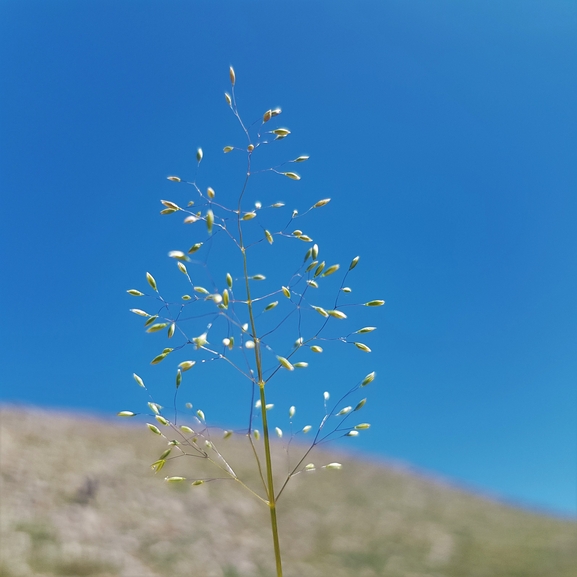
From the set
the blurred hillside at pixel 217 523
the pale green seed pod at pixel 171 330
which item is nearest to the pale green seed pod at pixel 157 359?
the pale green seed pod at pixel 171 330

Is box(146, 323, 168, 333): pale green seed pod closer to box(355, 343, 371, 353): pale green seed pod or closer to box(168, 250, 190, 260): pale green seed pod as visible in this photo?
box(168, 250, 190, 260): pale green seed pod

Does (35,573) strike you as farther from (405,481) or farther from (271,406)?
(405,481)

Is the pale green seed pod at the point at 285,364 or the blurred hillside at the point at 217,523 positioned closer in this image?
the pale green seed pod at the point at 285,364

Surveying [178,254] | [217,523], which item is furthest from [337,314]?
[217,523]

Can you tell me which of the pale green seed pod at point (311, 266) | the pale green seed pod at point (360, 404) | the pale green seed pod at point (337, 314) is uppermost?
the pale green seed pod at point (311, 266)

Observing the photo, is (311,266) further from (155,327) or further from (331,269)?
(155,327)

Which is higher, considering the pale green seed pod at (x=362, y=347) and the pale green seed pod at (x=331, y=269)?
the pale green seed pod at (x=331, y=269)

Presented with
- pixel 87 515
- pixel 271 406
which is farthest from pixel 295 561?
pixel 271 406

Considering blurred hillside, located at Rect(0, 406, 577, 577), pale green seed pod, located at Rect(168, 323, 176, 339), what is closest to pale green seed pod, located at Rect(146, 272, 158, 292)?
pale green seed pod, located at Rect(168, 323, 176, 339)

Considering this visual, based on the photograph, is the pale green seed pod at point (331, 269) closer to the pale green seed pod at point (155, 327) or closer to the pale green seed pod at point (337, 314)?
the pale green seed pod at point (337, 314)
